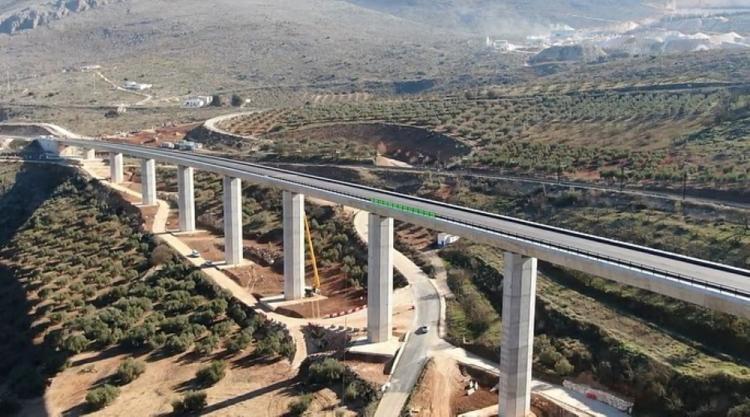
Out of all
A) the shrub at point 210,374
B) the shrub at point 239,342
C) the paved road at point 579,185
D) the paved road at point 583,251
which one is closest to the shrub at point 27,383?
the shrub at point 210,374

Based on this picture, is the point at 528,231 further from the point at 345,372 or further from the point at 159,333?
the point at 159,333

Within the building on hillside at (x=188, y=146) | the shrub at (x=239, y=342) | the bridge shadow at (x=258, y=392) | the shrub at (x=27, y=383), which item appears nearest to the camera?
the bridge shadow at (x=258, y=392)

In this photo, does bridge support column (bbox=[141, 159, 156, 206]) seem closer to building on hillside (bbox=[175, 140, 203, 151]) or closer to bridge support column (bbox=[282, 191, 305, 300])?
building on hillside (bbox=[175, 140, 203, 151])

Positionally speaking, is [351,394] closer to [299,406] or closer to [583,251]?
[299,406]

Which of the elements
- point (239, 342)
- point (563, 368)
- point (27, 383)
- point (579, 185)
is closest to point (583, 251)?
point (563, 368)

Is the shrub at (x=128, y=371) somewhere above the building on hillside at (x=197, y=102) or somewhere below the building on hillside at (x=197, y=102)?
below

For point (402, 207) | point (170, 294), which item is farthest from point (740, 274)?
point (170, 294)

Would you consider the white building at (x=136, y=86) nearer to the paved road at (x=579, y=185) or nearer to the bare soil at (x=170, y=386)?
the paved road at (x=579, y=185)

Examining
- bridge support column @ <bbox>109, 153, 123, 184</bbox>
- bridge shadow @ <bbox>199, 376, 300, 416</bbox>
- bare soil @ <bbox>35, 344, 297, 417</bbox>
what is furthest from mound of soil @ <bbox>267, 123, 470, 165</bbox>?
bridge shadow @ <bbox>199, 376, 300, 416</bbox>
